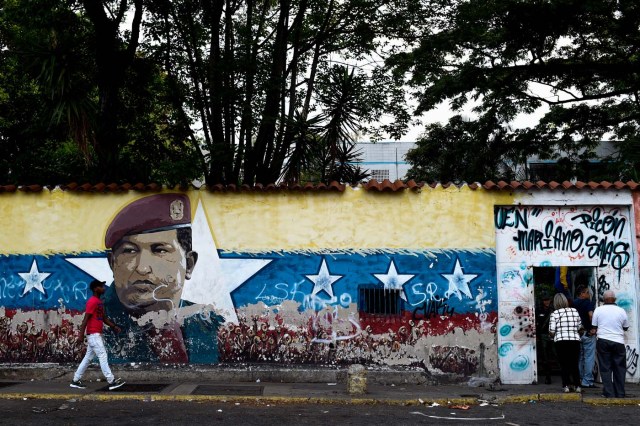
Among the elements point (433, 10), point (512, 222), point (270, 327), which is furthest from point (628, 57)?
point (270, 327)

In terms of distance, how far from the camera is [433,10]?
15414 millimetres

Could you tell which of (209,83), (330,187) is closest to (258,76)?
(209,83)

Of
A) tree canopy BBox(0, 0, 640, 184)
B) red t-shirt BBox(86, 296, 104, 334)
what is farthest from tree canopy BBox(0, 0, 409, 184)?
red t-shirt BBox(86, 296, 104, 334)

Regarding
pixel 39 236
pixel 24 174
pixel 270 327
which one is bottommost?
pixel 270 327

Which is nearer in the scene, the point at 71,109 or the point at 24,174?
the point at 71,109

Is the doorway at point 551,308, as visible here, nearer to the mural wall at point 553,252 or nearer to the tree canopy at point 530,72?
the mural wall at point 553,252

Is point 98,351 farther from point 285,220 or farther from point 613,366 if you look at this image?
point 613,366

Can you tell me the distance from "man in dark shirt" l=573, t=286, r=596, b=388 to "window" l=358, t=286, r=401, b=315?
10.4 ft

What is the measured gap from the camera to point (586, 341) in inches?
443

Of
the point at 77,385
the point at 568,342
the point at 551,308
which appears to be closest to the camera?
the point at 77,385

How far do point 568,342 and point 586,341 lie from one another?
1.01 m

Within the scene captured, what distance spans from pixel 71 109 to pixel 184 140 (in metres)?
5.04

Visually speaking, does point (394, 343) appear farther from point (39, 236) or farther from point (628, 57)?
point (628, 57)

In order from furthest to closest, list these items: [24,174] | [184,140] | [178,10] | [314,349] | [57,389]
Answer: [24,174]
[184,140]
[178,10]
[314,349]
[57,389]
